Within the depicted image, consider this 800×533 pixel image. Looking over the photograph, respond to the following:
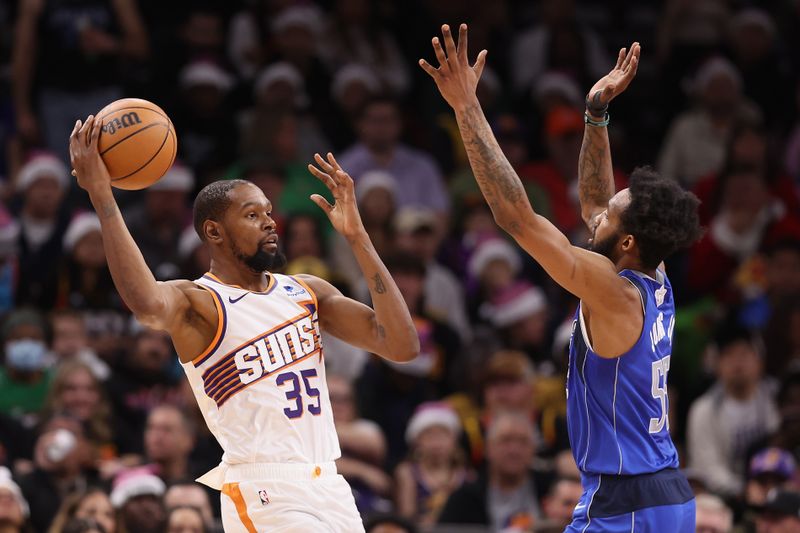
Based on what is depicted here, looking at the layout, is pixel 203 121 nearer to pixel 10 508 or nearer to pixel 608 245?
pixel 10 508

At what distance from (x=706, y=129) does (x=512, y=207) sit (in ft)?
30.5

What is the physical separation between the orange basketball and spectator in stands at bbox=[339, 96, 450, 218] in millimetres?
7312

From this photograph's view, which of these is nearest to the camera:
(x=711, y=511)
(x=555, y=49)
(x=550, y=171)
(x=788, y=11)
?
(x=711, y=511)

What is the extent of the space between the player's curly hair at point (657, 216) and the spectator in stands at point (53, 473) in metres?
5.38

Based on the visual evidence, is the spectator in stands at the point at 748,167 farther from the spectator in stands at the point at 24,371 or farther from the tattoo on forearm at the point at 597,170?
the tattoo on forearm at the point at 597,170

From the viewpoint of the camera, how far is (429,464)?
11242 millimetres

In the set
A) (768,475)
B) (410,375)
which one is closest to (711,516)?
(768,475)

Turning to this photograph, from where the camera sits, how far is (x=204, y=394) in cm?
→ 664

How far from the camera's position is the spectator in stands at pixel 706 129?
49.2 feet

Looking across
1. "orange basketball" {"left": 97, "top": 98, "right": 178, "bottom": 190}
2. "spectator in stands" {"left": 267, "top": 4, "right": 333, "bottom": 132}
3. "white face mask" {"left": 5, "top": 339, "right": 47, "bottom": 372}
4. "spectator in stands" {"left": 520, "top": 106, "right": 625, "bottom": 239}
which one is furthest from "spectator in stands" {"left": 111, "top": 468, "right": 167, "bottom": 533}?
"spectator in stands" {"left": 267, "top": 4, "right": 333, "bottom": 132}

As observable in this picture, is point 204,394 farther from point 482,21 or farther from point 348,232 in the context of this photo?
point 482,21

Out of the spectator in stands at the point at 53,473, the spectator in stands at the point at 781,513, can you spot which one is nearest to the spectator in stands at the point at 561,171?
the spectator in stands at the point at 781,513

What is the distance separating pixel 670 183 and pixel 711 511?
13.0ft

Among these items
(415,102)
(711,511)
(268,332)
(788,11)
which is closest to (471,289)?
(415,102)
